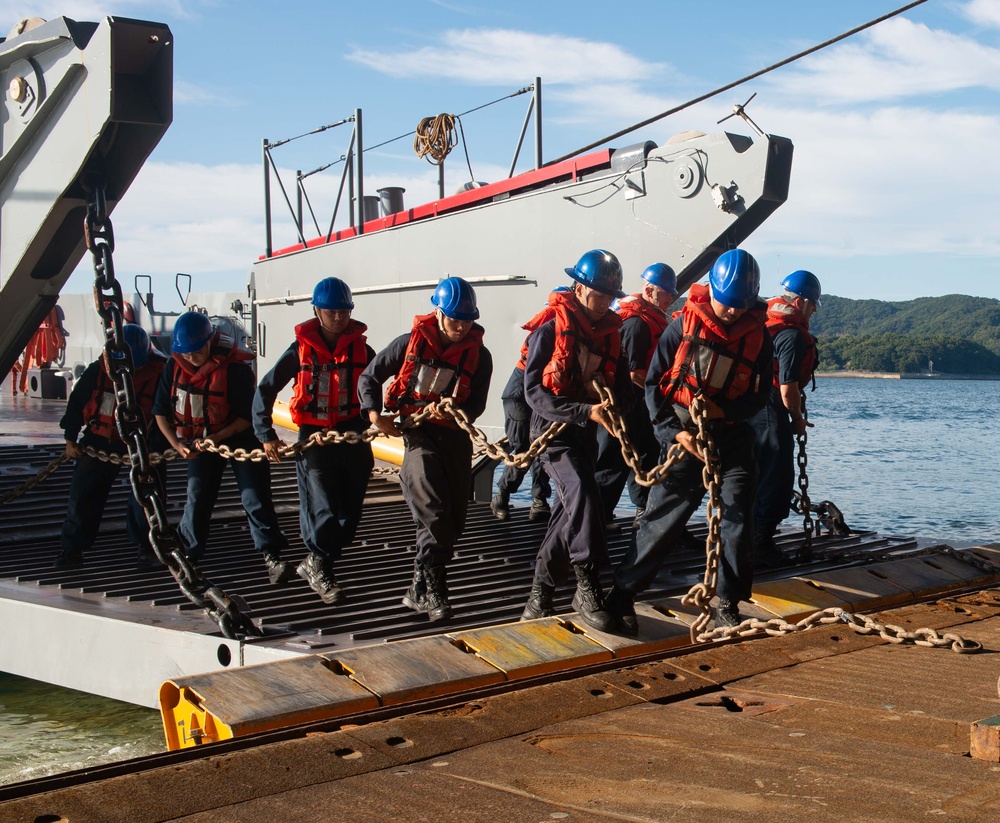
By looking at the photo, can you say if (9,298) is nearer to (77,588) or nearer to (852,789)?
(77,588)

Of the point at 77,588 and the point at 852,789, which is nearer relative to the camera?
the point at 852,789

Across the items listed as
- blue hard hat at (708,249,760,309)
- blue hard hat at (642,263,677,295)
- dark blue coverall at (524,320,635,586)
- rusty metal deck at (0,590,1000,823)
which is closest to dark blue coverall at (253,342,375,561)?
dark blue coverall at (524,320,635,586)

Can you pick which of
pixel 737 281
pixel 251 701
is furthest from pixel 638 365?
pixel 251 701

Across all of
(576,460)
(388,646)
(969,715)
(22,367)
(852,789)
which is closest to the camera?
(852,789)

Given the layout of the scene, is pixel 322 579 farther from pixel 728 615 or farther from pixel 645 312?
pixel 645 312

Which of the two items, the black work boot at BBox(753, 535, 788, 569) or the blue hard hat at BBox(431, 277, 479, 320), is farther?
the black work boot at BBox(753, 535, 788, 569)

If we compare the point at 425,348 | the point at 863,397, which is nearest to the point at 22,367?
the point at 425,348

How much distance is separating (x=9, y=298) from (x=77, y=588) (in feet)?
5.31

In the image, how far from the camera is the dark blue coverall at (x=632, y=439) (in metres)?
6.61

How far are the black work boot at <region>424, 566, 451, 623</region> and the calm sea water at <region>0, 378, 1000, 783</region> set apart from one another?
5.00 feet

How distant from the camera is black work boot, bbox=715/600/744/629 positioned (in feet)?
15.7

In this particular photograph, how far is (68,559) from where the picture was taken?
21.6ft

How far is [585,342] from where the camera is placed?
199 inches

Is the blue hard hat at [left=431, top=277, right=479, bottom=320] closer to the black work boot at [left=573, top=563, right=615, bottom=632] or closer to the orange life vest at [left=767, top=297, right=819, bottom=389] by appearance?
the black work boot at [left=573, top=563, right=615, bottom=632]
